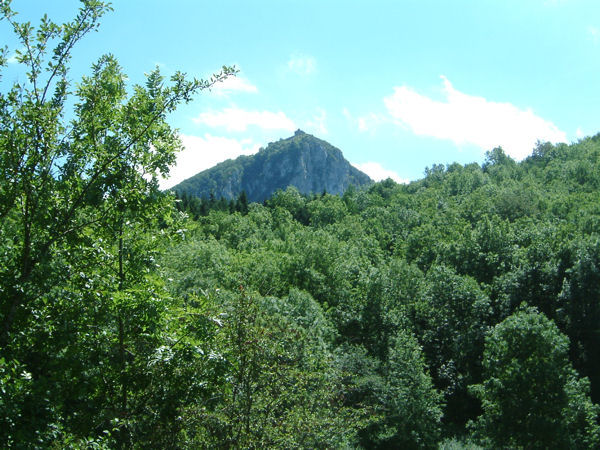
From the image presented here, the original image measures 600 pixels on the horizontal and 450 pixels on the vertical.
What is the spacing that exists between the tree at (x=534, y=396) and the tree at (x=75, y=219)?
24072 millimetres

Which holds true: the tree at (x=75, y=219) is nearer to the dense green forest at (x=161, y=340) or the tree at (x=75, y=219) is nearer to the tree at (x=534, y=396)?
the dense green forest at (x=161, y=340)

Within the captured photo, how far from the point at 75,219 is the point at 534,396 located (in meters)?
26.5

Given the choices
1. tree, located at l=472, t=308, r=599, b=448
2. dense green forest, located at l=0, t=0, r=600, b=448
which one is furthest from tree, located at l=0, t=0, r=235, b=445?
tree, located at l=472, t=308, r=599, b=448

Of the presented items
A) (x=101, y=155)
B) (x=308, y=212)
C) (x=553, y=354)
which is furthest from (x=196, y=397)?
(x=308, y=212)

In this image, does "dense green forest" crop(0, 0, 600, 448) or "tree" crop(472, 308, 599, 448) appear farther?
"tree" crop(472, 308, 599, 448)

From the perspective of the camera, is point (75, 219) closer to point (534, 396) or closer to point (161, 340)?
point (161, 340)

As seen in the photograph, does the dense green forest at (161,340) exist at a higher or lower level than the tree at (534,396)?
→ higher

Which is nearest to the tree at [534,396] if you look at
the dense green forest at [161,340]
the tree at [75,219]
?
the dense green forest at [161,340]

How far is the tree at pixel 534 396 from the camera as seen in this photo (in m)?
25.2

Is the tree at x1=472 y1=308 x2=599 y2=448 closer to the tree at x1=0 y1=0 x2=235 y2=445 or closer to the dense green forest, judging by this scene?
the dense green forest

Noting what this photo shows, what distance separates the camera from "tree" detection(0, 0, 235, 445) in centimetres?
579

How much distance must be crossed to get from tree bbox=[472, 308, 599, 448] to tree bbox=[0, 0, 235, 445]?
24.1 m

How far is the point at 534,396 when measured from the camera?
26.2 m

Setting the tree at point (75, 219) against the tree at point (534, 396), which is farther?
the tree at point (534, 396)
